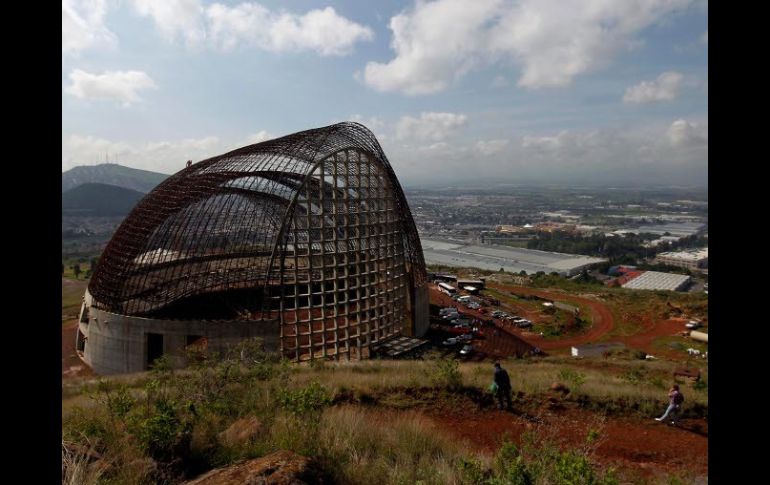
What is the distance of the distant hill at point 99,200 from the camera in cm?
13662

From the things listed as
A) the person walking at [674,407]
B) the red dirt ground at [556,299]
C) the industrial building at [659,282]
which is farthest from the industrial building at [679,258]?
the person walking at [674,407]

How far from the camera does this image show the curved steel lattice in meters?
23.7

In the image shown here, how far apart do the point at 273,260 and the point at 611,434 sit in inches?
665

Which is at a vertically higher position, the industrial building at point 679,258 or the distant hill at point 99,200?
the distant hill at point 99,200

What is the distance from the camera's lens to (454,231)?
473 ft

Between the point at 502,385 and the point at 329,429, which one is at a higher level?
the point at 329,429

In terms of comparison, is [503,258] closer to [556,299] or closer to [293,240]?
[556,299]

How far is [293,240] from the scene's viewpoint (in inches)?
922

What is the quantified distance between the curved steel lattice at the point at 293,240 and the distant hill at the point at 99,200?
118373mm

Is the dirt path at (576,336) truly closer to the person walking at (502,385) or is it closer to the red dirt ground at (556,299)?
the red dirt ground at (556,299)

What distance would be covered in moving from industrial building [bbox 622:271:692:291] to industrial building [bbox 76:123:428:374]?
1978 inches

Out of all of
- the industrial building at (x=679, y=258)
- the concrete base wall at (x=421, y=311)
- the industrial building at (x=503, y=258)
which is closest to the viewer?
the concrete base wall at (x=421, y=311)

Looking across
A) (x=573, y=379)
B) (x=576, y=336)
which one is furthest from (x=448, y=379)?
(x=576, y=336)
